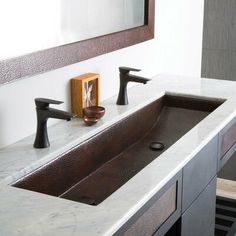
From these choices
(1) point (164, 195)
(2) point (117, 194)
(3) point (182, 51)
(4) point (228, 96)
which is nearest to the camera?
(2) point (117, 194)

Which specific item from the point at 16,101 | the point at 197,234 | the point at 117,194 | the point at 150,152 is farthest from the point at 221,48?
the point at 117,194

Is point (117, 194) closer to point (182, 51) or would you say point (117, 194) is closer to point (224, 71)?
point (182, 51)

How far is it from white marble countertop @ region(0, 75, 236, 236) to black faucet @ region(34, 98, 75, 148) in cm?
3

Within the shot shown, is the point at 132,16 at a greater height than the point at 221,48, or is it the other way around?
the point at 132,16

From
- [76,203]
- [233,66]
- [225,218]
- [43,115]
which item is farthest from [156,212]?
[233,66]

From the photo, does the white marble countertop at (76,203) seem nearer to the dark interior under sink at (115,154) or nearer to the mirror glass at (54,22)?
the dark interior under sink at (115,154)

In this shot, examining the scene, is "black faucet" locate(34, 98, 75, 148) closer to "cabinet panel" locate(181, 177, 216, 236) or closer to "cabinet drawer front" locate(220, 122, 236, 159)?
"cabinet panel" locate(181, 177, 216, 236)

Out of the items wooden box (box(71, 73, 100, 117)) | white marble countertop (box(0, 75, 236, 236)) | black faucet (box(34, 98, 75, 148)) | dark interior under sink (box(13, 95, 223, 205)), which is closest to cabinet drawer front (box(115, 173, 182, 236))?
white marble countertop (box(0, 75, 236, 236))

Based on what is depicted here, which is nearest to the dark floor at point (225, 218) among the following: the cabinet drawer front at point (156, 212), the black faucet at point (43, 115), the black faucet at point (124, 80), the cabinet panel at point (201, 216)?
the cabinet panel at point (201, 216)

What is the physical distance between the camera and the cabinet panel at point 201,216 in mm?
1638

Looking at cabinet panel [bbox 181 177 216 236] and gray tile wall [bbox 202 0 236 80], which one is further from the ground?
gray tile wall [bbox 202 0 236 80]

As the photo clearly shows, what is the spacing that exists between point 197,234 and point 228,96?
635mm

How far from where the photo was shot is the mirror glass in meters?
1.49

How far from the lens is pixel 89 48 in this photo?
1.84 m
